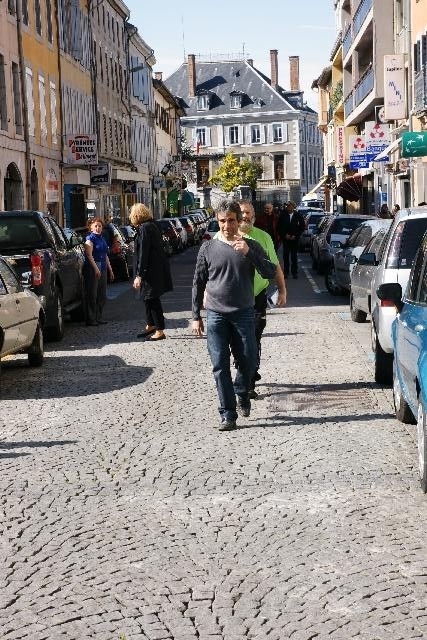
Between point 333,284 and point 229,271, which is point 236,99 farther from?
point 229,271

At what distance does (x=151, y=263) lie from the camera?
16797 mm

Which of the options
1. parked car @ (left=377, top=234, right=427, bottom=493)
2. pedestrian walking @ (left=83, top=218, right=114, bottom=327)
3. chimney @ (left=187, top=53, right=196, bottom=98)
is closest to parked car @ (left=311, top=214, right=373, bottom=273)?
pedestrian walking @ (left=83, top=218, right=114, bottom=327)

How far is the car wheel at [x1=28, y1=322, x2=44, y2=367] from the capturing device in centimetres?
1432

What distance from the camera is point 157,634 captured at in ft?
15.9

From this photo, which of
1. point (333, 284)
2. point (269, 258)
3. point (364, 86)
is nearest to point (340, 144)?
point (364, 86)

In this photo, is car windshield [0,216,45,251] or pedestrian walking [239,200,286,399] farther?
car windshield [0,216,45,251]

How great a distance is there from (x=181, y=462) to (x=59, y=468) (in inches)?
31.3

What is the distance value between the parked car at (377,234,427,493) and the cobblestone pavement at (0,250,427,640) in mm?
224

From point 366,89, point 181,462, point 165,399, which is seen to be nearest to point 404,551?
point 181,462

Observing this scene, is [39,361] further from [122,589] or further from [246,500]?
[122,589]

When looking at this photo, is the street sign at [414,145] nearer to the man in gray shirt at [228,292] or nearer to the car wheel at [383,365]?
the car wheel at [383,365]

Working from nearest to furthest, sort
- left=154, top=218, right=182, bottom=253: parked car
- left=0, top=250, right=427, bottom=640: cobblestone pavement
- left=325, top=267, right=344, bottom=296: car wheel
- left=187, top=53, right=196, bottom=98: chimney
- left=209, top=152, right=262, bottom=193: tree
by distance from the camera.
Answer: left=0, top=250, right=427, bottom=640: cobblestone pavement, left=325, top=267, right=344, bottom=296: car wheel, left=154, top=218, right=182, bottom=253: parked car, left=209, top=152, right=262, bottom=193: tree, left=187, top=53, right=196, bottom=98: chimney

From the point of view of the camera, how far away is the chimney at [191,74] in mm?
129375

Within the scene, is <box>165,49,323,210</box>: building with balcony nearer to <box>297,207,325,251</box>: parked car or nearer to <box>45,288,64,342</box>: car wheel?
<box>297,207,325,251</box>: parked car
